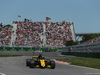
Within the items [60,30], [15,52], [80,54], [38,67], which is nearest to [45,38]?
[60,30]

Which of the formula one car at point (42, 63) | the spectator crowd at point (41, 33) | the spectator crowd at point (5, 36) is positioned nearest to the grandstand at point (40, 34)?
the spectator crowd at point (41, 33)

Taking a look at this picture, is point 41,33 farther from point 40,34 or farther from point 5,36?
point 5,36

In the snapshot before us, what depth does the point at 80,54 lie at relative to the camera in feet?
157

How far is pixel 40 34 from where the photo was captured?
282ft

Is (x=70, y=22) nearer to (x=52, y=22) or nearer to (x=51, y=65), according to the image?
(x=52, y=22)

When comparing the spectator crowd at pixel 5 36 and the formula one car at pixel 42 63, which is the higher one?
the spectator crowd at pixel 5 36

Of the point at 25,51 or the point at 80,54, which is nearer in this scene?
the point at 80,54

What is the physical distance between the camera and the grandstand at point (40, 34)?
266 ft

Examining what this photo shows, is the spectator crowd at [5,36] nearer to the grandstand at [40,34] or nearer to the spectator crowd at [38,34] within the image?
the spectator crowd at [38,34]

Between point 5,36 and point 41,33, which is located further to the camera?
point 41,33

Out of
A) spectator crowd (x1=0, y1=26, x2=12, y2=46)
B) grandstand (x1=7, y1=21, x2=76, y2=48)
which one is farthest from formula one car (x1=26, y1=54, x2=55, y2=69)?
spectator crowd (x1=0, y1=26, x2=12, y2=46)

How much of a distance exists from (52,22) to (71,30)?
9495mm

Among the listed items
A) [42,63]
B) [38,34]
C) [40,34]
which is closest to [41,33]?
[40,34]

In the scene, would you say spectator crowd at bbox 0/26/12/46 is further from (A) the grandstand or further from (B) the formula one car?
(B) the formula one car
